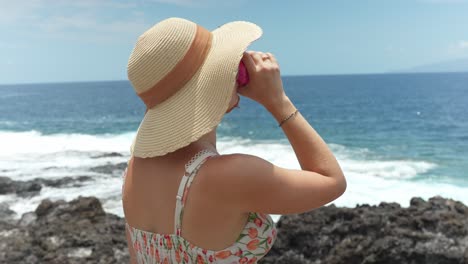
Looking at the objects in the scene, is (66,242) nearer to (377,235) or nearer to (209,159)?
(377,235)

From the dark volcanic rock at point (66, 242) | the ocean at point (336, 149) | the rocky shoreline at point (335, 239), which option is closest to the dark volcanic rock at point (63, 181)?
Answer: the ocean at point (336, 149)

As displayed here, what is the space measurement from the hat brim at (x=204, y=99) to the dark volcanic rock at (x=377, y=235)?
4826 mm

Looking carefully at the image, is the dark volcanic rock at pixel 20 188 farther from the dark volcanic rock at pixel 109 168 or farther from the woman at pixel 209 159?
the woman at pixel 209 159

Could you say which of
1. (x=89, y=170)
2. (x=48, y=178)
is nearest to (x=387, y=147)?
(x=89, y=170)

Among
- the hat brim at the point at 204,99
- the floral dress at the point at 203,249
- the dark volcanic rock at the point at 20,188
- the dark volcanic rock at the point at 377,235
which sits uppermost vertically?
the hat brim at the point at 204,99

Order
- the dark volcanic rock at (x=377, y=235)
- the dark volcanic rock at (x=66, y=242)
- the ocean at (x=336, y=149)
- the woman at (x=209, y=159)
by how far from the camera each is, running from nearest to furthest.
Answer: the woman at (x=209, y=159) < the dark volcanic rock at (x=377, y=235) < the dark volcanic rock at (x=66, y=242) < the ocean at (x=336, y=149)

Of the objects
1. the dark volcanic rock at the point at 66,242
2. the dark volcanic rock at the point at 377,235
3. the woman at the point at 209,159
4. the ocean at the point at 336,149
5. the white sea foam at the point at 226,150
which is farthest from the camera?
the ocean at the point at 336,149

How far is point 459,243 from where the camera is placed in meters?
5.75

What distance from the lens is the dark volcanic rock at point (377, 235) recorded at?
18.8 ft

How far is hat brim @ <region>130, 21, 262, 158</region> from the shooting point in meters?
1.43

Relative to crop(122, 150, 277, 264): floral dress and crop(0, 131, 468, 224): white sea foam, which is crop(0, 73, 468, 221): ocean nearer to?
crop(0, 131, 468, 224): white sea foam

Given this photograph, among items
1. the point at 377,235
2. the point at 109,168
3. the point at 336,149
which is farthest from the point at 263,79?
the point at 336,149

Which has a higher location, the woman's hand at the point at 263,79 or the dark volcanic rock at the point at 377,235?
the woman's hand at the point at 263,79

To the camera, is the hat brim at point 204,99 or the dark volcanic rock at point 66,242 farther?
the dark volcanic rock at point 66,242
